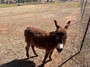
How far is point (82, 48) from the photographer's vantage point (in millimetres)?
8859

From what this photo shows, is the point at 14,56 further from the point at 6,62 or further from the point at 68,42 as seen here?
the point at 68,42

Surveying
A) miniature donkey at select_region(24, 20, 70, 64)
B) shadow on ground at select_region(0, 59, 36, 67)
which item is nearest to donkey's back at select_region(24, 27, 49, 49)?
miniature donkey at select_region(24, 20, 70, 64)

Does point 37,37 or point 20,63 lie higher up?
point 37,37

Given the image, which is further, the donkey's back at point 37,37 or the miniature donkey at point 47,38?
the donkey's back at point 37,37

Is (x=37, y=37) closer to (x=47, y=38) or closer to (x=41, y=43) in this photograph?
(x=41, y=43)

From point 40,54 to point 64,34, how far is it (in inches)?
105

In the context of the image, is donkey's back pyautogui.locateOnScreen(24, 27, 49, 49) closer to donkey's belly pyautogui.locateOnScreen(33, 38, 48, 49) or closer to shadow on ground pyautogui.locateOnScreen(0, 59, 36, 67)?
donkey's belly pyautogui.locateOnScreen(33, 38, 48, 49)

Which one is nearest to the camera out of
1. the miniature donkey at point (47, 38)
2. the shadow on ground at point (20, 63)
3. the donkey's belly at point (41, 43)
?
the miniature donkey at point (47, 38)

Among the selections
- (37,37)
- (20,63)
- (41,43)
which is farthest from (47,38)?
(20,63)

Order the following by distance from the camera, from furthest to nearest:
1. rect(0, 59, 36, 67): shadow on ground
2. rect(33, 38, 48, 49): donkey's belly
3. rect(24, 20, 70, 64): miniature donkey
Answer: rect(0, 59, 36, 67): shadow on ground
rect(33, 38, 48, 49): donkey's belly
rect(24, 20, 70, 64): miniature donkey

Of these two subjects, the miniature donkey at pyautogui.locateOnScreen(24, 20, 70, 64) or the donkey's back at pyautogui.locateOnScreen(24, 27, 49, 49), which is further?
the donkey's back at pyautogui.locateOnScreen(24, 27, 49, 49)

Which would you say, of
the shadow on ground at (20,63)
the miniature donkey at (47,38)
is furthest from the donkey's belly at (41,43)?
the shadow on ground at (20,63)

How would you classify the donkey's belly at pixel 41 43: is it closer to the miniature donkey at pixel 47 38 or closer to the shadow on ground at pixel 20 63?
the miniature donkey at pixel 47 38

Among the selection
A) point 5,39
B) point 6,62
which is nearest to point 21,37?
point 5,39
